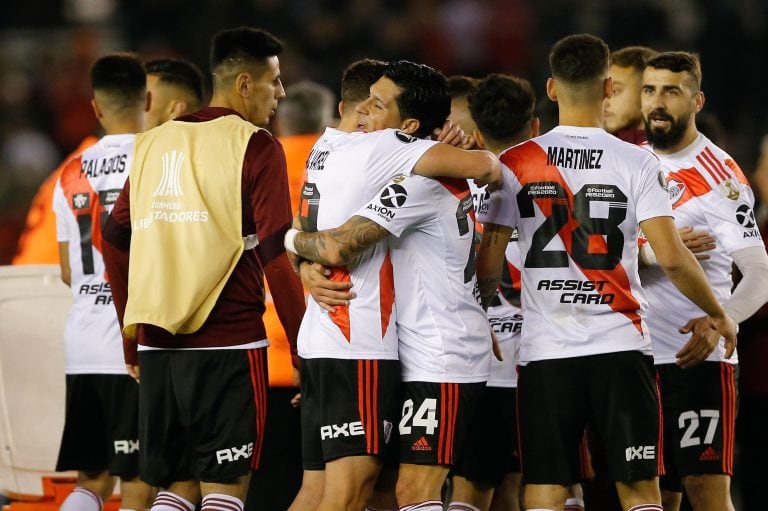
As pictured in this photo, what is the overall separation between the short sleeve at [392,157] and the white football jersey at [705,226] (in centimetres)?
177

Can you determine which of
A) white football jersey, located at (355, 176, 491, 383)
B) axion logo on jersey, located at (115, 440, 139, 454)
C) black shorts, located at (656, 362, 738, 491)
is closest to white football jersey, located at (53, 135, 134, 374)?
axion logo on jersey, located at (115, 440, 139, 454)

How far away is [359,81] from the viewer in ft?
19.2

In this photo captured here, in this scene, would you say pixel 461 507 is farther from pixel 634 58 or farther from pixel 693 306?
A: pixel 634 58

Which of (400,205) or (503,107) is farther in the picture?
(503,107)

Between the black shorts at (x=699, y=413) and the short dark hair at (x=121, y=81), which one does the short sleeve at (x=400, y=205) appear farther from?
the short dark hair at (x=121, y=81)

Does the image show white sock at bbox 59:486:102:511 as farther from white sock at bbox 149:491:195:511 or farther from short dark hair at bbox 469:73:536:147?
short dark hair at bbox 469:73:536:147

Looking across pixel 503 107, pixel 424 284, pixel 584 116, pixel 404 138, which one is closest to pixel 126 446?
pixel 424 284

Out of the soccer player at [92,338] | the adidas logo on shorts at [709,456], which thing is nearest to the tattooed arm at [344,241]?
the soccer player at [92,338]

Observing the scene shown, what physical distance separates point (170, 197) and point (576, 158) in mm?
1815

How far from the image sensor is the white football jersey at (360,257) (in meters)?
5.23

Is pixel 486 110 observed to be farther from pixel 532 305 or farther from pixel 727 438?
pixel 727 438

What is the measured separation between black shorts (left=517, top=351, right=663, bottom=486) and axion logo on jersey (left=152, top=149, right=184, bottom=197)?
1.80m

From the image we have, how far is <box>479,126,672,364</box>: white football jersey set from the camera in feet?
18.0

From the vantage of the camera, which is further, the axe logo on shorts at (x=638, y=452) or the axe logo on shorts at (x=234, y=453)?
the axe logo on shorts at (x=234, y=453)
